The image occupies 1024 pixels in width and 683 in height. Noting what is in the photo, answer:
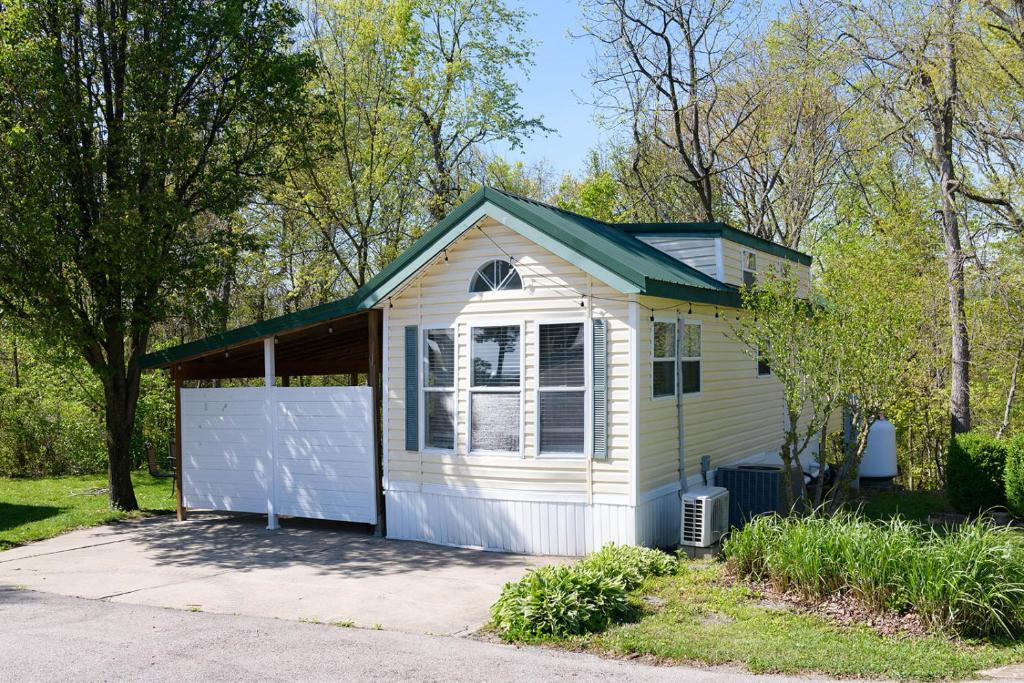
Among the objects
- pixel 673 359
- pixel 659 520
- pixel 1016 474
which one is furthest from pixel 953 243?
pixel 659 520

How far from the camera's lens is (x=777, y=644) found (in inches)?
261

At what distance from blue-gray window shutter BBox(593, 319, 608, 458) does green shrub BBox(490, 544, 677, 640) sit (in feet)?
6.60

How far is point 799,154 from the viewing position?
2245 centimetres

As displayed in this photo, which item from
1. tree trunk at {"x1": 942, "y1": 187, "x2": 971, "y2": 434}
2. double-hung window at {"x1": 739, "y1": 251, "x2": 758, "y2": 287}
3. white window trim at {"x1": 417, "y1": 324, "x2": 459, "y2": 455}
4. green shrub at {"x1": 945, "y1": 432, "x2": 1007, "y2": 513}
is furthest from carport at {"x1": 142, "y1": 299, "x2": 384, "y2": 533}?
tree trunk at {"x1": 942, "y1": 187, "x2": 971, "y2": 434}

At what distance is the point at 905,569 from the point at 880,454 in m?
9.32

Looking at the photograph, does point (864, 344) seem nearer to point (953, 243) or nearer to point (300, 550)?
point (953, 243)

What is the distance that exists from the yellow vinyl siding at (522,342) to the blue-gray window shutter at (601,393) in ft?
0.23

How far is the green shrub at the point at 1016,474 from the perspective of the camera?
38.4ft

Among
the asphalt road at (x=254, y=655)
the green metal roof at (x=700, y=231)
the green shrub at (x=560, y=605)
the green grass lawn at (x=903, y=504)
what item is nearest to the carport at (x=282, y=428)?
the asphalt road at (x=254, y=655)

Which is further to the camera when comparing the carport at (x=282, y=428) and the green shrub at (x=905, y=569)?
the carport at (x=282, y=428)

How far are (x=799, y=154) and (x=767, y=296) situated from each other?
548 inches

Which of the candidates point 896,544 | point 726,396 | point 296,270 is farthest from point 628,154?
point 896,544

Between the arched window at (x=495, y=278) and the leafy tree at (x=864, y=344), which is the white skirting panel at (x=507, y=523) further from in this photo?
the leafy tree at (x=864, y=344)

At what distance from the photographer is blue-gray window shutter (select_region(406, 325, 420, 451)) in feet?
36.6
